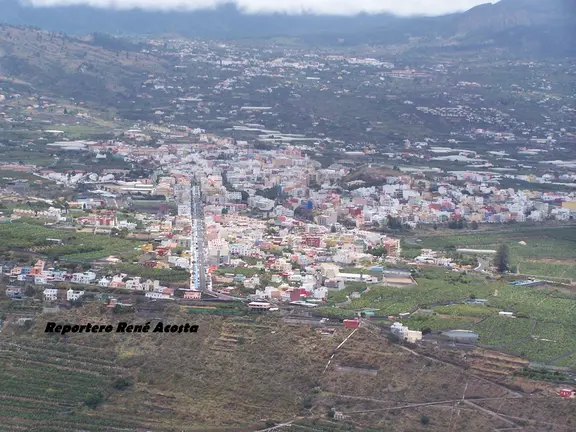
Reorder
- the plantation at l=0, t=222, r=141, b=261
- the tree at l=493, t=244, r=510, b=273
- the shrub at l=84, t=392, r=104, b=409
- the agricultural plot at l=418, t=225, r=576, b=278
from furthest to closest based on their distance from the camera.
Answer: the agricultural plot at l=418, t=225, r=576, b=278
the tree at l=493, t=244, r=510, b=273
the plantation at l=0, t=222, r=141, b=261
the shrub at l=84, t=392, r=104, b=409

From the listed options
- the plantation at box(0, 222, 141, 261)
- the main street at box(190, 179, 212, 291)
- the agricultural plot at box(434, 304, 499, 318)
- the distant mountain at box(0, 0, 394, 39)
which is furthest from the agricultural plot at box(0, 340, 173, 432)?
the distant mountain at box(0, 0, 394, 39)

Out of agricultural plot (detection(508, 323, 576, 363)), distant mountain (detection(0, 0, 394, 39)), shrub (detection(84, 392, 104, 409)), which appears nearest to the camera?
shrub (detection(84, 392, 104, 409))

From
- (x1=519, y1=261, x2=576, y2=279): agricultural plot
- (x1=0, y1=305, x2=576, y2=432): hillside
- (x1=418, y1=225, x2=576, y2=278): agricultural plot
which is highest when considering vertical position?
(x1=0, y1=305, x2=576, y2=432): hillside

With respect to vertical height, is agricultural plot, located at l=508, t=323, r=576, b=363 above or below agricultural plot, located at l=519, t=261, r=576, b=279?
above

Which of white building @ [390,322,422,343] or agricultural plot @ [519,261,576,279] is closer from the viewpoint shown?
white building @ [390,322,422,343]

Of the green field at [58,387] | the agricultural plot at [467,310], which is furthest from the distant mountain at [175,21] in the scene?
the green field at [58,387]

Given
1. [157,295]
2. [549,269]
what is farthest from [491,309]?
[157,295]

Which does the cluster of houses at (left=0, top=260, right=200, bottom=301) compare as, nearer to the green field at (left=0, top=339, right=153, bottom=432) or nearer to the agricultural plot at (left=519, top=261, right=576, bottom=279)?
the green field at (left=0, top=339, right=153, bottom=432)
